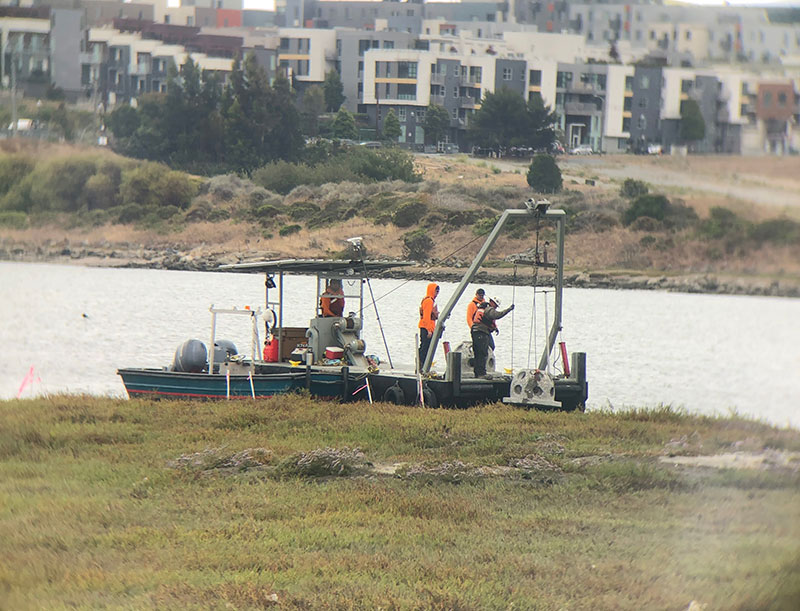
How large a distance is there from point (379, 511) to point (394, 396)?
18.3 ft

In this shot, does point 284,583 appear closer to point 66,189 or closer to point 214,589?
point 214,589

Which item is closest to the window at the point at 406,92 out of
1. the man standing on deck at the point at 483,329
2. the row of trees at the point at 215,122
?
the row of trees at the point at 215,122

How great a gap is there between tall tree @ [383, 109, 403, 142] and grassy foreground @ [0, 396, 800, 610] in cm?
297

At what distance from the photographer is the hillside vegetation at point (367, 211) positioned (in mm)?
2944

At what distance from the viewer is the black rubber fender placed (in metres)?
12.3

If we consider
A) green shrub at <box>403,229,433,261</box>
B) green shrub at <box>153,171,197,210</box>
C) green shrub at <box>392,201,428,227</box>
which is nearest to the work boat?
green shrub at <box>153,171,197,210</box>

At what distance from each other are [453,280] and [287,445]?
29.9m

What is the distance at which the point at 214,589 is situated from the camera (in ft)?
15.1

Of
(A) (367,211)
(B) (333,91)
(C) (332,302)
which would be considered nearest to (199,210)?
(A) (367,211)

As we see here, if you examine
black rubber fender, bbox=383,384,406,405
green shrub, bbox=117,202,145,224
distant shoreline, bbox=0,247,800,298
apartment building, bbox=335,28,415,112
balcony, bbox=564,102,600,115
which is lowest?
distant shoreline, bbox=0,247,800,298

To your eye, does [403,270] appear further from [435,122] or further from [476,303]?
[435,122]

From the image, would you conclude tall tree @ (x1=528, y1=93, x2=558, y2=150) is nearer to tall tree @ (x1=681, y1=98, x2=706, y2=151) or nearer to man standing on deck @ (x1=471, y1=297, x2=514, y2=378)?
man standing on deck @ (x1=471, y1=297, x2=514, y2=378)

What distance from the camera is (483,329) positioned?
12266 millimetres

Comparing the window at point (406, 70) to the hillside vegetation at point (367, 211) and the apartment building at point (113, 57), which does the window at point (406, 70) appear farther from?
the hillside vegetation at point (367, 211)
